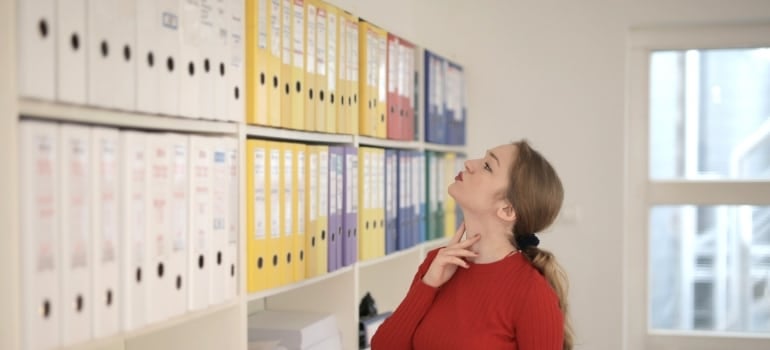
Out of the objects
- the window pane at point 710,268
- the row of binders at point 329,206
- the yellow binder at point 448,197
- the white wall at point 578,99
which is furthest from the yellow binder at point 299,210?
the window pane at point 710,268

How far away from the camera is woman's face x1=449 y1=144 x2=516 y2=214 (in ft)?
7.94

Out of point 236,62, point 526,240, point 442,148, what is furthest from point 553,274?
point 442,148

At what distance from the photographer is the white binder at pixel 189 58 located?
1.92m

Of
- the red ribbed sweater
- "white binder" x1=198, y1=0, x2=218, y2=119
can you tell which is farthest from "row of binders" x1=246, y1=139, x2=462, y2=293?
the red ribbed sweater

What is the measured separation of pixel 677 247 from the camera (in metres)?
4.42

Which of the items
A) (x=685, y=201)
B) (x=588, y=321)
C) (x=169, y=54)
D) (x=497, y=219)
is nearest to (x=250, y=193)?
(x=169, y=54)

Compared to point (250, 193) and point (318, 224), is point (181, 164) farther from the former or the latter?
point (318, 224)

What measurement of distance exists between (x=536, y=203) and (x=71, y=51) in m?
1.29

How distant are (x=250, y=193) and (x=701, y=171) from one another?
2841 millimetres

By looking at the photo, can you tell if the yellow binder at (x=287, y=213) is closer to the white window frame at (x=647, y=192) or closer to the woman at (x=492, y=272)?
the woman at (x=492, y=272)

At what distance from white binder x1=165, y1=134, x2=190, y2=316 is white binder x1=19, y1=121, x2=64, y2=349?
1.18 feet

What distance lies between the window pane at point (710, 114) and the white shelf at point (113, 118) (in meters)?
2.82

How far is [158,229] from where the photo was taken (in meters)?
1.85

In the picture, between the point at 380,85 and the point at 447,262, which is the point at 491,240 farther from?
the point at 380,85
